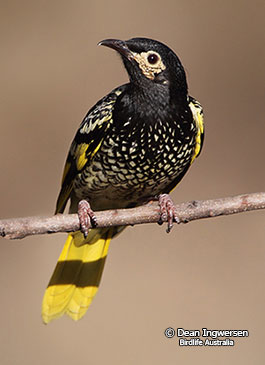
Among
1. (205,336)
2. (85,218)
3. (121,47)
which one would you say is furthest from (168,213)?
(205,336)

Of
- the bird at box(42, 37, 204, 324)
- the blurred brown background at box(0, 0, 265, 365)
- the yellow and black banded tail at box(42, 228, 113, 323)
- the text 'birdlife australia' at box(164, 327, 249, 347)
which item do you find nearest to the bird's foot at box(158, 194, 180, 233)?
the bird at box(42, 37, 204, 324)

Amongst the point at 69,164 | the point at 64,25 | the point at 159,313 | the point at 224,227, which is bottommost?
the point at 159,313

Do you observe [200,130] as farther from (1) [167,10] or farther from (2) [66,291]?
(1) [167,10]

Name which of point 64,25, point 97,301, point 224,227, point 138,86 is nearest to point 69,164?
point 138,86

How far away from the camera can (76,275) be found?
5180 millimetres

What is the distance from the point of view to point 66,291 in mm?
5121

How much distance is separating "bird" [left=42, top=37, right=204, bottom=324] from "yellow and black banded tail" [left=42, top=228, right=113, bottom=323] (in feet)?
1.08

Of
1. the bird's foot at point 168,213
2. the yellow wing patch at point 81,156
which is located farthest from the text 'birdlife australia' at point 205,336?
the yellow wing patch at point 81,156

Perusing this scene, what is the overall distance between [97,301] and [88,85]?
225 centimetres

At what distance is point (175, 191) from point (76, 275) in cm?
176

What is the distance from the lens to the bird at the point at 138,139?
4305 millimetres

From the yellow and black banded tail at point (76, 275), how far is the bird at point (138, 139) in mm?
331

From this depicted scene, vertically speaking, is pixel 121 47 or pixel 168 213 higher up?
pixel 121 47

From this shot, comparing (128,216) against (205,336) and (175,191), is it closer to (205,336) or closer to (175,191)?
(205,336)
